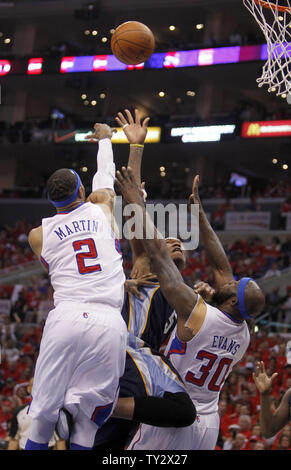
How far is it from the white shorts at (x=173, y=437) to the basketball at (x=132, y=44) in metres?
3.00

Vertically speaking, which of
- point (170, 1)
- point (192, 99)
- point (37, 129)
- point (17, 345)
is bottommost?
point (17, 345)

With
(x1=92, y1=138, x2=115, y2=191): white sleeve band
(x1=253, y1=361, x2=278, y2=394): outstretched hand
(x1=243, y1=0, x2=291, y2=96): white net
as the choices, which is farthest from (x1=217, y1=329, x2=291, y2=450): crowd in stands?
(x1=92, y1=138, x2=115, y2=191): white sleeve band

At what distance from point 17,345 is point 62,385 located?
10546 millimetres

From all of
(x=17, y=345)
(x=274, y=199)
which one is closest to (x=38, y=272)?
(x=17, y=345)

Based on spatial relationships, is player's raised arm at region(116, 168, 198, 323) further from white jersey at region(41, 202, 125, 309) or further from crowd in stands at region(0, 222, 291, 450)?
crowd in stands at region(0, 222, 291, 450)

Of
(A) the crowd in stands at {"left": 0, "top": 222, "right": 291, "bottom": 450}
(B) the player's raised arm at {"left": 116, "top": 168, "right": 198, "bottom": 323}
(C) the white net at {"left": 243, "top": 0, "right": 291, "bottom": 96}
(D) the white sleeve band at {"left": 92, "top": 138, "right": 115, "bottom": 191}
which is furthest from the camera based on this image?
(A) the crowd in stands at {"left": 0, "top": 222, "right": 291, "bottom": 450}

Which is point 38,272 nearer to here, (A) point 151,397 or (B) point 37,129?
(B) point 37,129

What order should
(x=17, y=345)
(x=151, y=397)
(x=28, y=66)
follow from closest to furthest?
(x=151, y=397), (x=17, y=345), (x=28, y=66)

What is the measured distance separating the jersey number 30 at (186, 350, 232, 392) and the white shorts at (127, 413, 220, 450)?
216mm

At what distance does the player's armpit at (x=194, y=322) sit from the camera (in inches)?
153

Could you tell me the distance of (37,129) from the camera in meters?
24.5

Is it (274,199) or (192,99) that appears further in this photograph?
(192,99)

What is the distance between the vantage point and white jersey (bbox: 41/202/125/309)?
3738 millimetres

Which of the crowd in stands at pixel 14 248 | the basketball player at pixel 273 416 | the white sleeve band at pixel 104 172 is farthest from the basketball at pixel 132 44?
the crowd in stands at pixel 14 248
